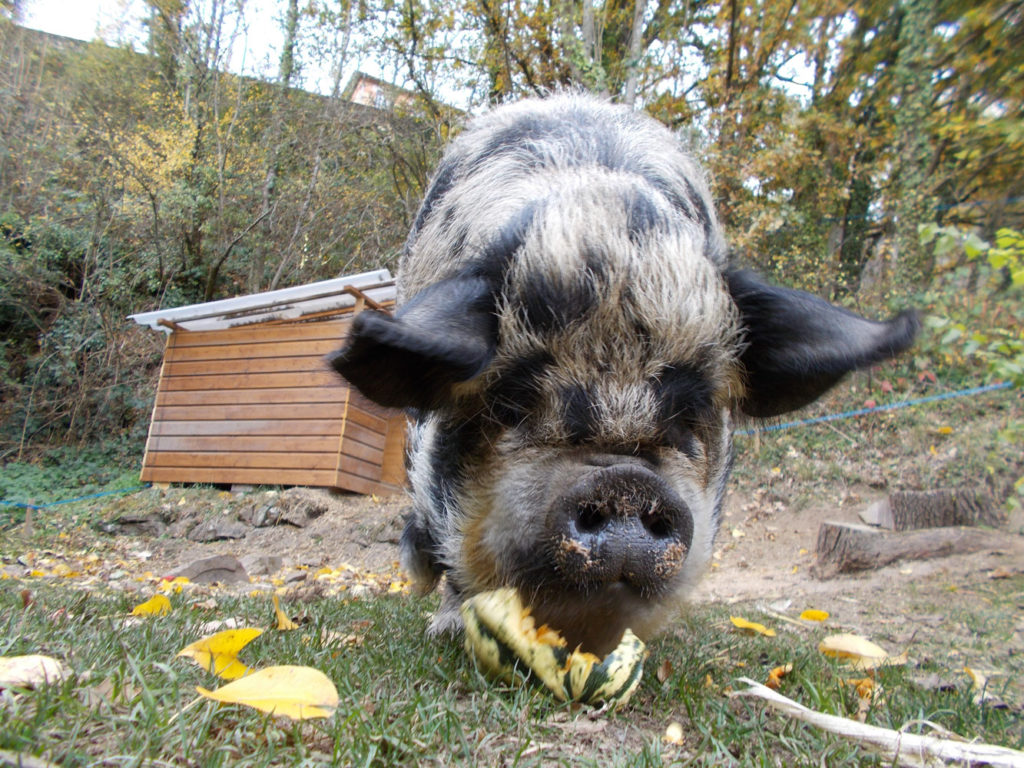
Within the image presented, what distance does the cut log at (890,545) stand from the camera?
6.03 m

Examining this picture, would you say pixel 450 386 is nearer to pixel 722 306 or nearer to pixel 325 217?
pixel 722 306

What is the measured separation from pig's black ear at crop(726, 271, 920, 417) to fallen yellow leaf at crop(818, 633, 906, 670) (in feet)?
3.26

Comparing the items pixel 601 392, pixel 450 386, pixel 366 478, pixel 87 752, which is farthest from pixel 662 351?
pixel 366 478

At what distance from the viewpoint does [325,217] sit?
17.4 meters

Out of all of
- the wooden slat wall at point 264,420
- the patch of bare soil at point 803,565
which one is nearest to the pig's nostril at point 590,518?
the patch of bare soil at point 803,565

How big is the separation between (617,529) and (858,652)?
1535mm

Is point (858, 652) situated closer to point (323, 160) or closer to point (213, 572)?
point (213, 572)

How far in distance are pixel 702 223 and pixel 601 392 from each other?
51.5 inches

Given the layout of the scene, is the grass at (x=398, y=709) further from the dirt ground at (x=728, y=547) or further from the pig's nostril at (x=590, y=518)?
the dirt ground at (x=728, y=547)

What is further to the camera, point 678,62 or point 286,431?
point 678,62

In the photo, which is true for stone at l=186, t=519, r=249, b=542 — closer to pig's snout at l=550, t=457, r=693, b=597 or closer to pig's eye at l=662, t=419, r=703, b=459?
pig's eye at l=662, t=419, r=703, b=459

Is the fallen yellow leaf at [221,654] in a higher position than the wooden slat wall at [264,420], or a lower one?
higher

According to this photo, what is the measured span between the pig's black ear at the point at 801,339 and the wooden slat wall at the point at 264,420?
323 inches

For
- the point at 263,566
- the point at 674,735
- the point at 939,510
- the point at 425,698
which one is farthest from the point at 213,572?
the point at 939,510
